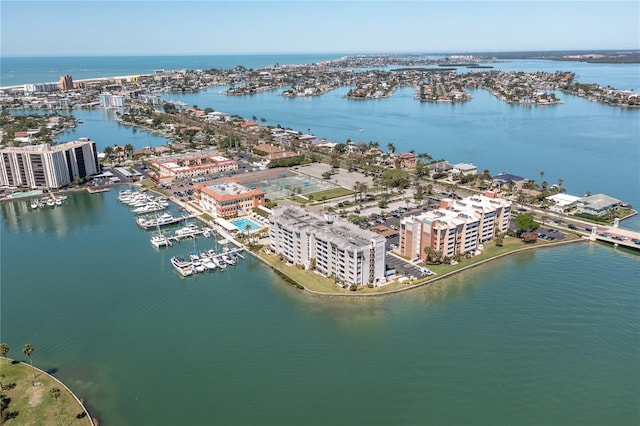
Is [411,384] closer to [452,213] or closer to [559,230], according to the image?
[452,213]

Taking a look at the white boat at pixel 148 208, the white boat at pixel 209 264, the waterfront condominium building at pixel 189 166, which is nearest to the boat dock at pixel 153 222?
the white boat at pixel 148 208

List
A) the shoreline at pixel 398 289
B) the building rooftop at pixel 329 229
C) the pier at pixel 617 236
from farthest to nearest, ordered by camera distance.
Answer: the pier at pixel 617 236
the building rooftop at pixel 329 229
the shoreline at pixel 398 289

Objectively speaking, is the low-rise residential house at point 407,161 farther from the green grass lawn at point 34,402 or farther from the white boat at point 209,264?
the green grass lawn at point 34,402

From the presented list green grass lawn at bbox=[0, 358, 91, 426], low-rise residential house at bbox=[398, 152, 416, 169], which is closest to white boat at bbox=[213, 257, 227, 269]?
green grass lawn at bbox=[0, 358, 91, 426]

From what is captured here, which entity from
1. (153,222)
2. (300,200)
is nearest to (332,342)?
(153,222)

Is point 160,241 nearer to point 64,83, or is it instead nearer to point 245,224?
point 245,224
